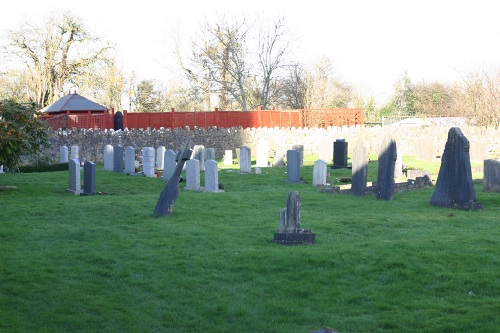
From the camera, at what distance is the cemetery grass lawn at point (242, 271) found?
277 inches

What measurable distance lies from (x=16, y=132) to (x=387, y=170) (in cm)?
936

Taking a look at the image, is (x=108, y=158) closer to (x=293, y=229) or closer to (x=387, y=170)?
(x=387, y=170)

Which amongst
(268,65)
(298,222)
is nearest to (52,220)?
(298,222)

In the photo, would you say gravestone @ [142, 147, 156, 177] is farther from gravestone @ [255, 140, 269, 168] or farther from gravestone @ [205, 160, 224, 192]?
gravestone @ [255, 140, 269, 168]

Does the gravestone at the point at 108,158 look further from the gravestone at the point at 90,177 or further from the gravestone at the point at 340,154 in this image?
the gravestone at the point at 340,154

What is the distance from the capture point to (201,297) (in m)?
7.89

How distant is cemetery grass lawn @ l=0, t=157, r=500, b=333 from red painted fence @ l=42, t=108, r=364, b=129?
23.2 metres

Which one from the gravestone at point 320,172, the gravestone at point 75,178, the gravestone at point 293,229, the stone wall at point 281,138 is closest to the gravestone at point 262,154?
the stone wall at point 281,138

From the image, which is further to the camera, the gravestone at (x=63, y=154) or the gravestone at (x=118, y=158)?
the gravestone at (x=63, y=154)

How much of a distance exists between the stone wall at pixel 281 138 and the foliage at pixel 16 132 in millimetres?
11050

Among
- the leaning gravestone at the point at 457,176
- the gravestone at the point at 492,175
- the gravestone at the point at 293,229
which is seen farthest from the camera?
the gravestone at the point at 492,175

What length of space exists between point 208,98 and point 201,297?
164 feet

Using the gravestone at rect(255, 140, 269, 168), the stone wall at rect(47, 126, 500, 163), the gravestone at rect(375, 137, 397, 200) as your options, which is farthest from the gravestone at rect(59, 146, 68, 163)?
the gravestone at rect(375, 137, 397, 200)

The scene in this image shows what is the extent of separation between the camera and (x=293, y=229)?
35.2 feet
